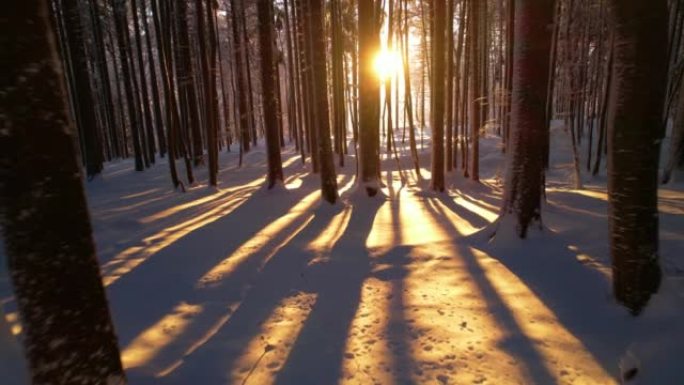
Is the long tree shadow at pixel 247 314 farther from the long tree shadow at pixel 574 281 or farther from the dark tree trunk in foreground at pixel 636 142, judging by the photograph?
the dark tree trunk in foreground at pixel 636 142

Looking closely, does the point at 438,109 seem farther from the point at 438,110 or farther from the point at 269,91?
the point at 269,91

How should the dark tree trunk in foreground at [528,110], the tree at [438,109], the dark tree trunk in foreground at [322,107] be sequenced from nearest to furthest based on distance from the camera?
the dark tree trunk in foreground at [528,110] < the dark tree trunk in foreground at [322,107] < the tree at [438,109]

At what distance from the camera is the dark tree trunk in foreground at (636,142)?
10.4ft

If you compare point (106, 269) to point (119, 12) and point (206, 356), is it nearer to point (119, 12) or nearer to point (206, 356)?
point (206, 356)

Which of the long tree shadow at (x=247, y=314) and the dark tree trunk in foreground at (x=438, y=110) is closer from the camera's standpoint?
the long tree shadow at (x=247, y=314)

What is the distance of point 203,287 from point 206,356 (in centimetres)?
173

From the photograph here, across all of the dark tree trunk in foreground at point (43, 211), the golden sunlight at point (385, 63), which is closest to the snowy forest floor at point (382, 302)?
the dark tree trunk in foreground at point (43, 211)

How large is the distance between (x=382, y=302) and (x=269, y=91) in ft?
26.9

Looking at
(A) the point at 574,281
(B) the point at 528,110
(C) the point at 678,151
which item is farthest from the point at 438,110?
(A) the point at 574,281

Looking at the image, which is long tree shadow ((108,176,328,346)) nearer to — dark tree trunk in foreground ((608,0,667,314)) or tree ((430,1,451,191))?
dark tree trunk in foreground ((608,0,667,314))

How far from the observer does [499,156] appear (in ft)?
64.0

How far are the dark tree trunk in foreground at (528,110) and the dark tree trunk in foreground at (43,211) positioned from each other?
16.6 feet

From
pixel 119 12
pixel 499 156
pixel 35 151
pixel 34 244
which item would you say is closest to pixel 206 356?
pixel 34 244

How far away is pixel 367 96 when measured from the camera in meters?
9.75
